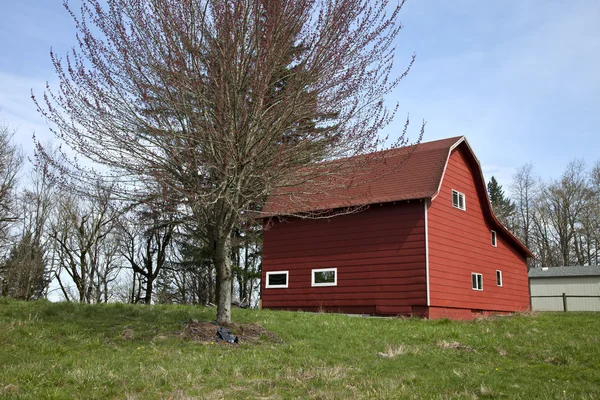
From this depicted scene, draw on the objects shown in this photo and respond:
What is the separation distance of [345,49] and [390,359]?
586cm

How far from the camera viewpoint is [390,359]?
28.3ft

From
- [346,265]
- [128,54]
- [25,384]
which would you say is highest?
[128,54]

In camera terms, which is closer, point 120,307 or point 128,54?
point 128,54

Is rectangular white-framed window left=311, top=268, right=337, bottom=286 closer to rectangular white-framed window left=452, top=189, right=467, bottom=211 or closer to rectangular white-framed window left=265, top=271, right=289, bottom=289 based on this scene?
rectangular white-framed window left=265, top=271, right=289, bottom=289

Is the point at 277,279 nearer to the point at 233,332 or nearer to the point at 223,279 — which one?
the point at 223,279

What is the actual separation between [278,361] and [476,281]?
46.9 ft

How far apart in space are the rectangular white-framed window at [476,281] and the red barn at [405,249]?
40mm

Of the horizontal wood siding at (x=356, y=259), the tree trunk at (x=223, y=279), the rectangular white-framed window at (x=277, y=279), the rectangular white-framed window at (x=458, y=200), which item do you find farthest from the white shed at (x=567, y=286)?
the tree trunk at (x=223, y=279)

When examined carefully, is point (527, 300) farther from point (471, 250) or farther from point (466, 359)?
point (466, 359)

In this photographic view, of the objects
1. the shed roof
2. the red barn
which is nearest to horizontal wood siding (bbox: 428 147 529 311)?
the red barn

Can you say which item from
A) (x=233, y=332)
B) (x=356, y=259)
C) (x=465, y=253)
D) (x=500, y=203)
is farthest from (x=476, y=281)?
(x=500, y=203)

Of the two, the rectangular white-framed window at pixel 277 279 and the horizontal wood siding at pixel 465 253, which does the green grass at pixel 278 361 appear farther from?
the rectangular white-framed window at pixel 277 279

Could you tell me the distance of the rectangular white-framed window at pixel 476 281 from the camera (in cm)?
A: 2030

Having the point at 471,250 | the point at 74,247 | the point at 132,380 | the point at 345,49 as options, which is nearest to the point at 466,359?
the point at 132,380
